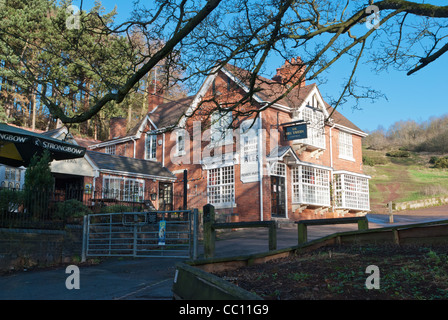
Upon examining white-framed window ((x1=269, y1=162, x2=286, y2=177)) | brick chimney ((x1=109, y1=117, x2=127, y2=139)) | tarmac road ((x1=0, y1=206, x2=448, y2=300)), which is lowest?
tarmac road ((x1=0, y1=206, x2=448, y2=300))

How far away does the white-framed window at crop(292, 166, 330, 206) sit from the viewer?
23.9 metres

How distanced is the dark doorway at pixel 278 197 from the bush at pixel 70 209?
12.2 meters

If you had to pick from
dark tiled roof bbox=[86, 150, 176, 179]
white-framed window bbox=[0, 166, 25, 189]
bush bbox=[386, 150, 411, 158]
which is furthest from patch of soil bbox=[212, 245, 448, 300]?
bush bbox=[386, 150, 411, 158]

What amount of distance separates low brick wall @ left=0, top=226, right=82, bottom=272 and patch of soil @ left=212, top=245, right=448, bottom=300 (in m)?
7.46

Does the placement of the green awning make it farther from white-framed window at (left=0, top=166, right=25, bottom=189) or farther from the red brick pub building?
the red brick pub building

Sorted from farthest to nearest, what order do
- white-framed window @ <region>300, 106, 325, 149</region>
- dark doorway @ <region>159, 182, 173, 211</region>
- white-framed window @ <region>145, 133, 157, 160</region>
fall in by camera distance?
white-framed window @ <region>145, 133, 157, 160</region>, dark doorway @ <region>159, 182, 173, 211</region>, white-framed window @ <region>300, 106, 325, 149</region>

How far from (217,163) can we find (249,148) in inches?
98.6

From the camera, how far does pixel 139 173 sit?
80.6ft

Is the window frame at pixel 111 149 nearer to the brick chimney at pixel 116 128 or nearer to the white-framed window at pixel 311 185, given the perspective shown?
the brick chimney at pixel 116 128

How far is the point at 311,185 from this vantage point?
24641 mm

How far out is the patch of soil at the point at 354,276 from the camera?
3887 millimetres

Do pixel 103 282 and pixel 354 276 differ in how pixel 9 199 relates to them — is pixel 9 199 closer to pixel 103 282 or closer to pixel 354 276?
pixel 103 282
